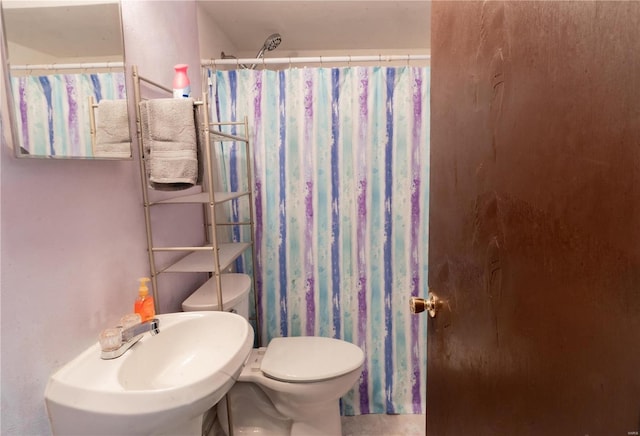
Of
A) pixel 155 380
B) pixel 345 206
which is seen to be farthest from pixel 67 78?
pixel 345 206

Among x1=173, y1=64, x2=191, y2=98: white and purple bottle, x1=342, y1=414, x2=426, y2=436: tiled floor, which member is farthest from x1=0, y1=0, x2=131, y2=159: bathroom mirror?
x1=342, y1=414, x2=426, y2=436: tiled floor

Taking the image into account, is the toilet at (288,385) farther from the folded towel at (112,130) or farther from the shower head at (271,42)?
the shower head at (271,42)

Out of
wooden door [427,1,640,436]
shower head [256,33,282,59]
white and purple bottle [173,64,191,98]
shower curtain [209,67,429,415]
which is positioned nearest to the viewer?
wooden door [427,1,640,436]

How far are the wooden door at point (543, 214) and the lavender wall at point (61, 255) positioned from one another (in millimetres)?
964

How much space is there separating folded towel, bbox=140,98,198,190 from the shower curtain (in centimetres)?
74

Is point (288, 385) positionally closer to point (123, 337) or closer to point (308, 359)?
point (308, 359)

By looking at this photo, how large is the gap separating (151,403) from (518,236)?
806 mm

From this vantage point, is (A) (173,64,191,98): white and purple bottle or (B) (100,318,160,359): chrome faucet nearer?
(B) (100,318,160,359): chrome faucet

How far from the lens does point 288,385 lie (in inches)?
59.2

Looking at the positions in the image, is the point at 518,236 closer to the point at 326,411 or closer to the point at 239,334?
the point at 239,334

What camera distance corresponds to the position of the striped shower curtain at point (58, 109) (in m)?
0.80

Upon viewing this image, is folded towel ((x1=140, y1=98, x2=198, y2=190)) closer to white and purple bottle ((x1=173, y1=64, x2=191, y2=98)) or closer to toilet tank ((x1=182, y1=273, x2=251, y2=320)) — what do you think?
white and purple bottle ((x1=173, y1=64, x2=191, y2=98))

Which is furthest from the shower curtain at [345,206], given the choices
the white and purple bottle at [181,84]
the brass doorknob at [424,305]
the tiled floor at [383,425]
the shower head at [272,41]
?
the brass doorknob at [424,305]

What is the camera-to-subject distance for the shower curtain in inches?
73.8
